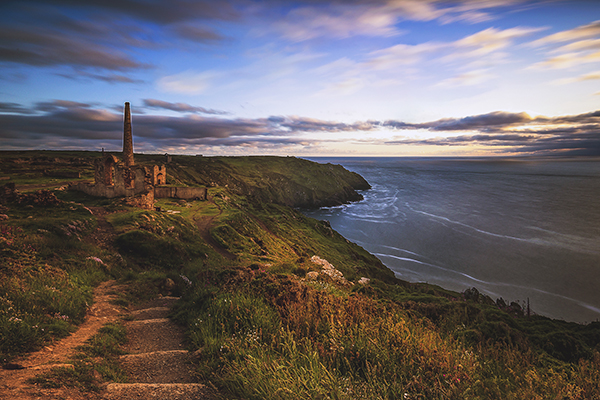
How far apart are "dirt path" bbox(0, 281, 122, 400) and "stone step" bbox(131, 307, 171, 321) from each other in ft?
1.67

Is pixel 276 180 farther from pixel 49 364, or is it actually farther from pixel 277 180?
pixel 49 364

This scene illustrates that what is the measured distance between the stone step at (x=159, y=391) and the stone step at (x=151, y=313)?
3759 millimetres

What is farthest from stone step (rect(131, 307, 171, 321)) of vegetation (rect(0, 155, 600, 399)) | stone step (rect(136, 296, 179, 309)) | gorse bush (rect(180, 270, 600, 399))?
gorse bush (rect(180, 270, 600, 399))

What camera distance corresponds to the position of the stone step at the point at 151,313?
299 inches

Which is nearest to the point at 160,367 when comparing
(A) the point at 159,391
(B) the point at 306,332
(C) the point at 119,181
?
(A) the point at 159,391

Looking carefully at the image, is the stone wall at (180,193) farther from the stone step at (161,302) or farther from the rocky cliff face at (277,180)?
the rocky cliff face at (277,180)

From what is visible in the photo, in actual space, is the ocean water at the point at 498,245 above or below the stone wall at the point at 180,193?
below

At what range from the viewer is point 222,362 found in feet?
15.0

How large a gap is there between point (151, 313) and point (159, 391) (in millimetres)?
4641

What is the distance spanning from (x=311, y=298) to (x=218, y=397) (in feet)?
10.1

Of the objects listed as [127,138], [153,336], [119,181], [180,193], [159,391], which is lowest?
[153,336]

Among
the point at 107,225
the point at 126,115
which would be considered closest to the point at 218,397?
the point at 107,225

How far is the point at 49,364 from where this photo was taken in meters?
4.26

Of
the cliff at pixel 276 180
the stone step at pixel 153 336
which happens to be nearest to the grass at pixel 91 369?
the stone step at pixel 153 336
